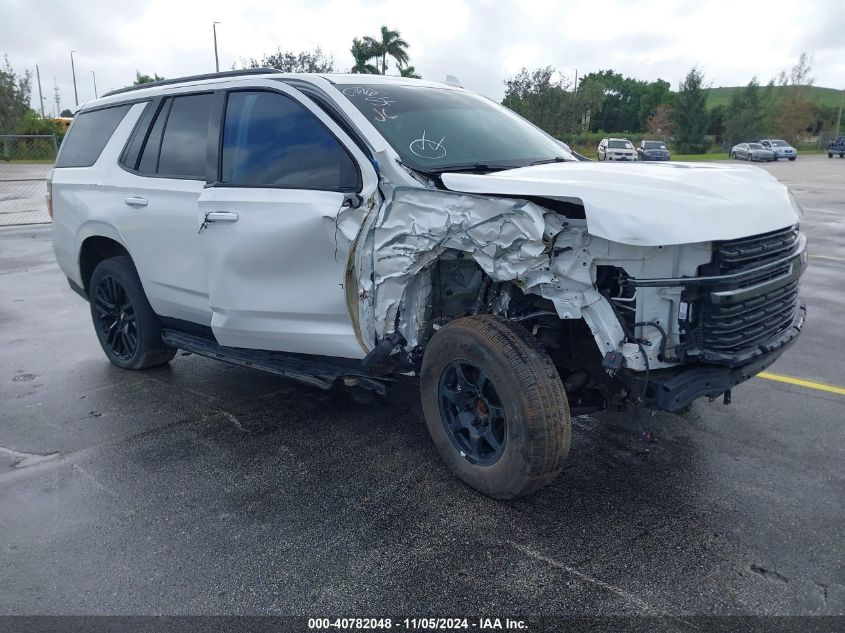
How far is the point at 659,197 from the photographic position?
9.64 ft

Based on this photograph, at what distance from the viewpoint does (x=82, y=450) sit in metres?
4.20

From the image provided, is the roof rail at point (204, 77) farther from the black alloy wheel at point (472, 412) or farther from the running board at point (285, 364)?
the black alloy wheel at point (472, 412)

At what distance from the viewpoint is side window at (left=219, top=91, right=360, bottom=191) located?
3871mm

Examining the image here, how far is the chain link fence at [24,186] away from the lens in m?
16.6

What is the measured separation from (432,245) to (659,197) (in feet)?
3.59

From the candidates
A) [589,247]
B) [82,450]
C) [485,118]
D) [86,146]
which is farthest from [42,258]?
[589,247]

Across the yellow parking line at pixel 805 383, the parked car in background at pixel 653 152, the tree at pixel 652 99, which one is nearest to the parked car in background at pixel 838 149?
the parked car in background at pixel 653 152

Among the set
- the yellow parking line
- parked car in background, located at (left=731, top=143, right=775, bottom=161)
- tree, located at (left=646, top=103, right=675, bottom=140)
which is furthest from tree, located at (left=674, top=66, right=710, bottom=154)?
the yellow parking line

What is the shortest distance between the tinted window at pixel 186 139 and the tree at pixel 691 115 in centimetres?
6455

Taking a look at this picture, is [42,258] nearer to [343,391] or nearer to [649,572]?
[343,391]

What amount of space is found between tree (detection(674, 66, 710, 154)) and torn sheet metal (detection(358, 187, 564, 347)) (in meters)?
65.3

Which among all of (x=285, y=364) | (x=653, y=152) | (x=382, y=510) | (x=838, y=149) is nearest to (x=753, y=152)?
(x=838, y=149)

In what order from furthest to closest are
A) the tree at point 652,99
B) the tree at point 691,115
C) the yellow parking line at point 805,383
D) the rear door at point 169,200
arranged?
the tree at point 652,99 < the tree at point 691,115 < the yellow parking line at point 805,383 < the rear door at point 169,200

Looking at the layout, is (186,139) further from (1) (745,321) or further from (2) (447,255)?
(1) (745,321)
